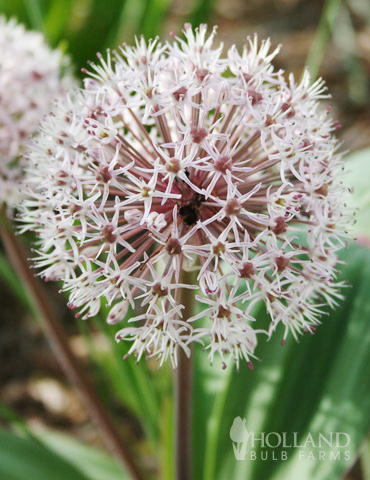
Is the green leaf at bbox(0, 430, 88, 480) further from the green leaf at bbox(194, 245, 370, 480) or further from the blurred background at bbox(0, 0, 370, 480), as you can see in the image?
the green leaf at bbox(194, 245, 370, 480)

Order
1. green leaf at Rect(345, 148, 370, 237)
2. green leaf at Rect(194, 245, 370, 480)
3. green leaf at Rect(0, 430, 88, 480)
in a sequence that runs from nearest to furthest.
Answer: green leaf at Rect(194, 245, 370, 480) → green leaf at Rect(0, 430, 88, 480) → green leaf at Rect(345, 148, 370, 237)

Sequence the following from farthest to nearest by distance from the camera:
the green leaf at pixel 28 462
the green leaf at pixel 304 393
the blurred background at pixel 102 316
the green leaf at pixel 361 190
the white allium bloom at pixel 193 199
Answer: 1. the blurred background at pixel 102 316
2. the green leaf at pixel 361 190
3. the green leaf at pixel 28 462
4. the green leaf at pixel 304 393
5. the white allium bloom at pixel 193 199

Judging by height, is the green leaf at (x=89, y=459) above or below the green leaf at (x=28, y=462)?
below

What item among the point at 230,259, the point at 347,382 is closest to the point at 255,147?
the point at 230,259

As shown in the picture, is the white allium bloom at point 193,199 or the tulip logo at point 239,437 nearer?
the white allium bloom at point 193,199

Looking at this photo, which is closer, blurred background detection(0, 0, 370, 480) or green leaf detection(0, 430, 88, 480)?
green leaf detection(0, 430, 88, 480)

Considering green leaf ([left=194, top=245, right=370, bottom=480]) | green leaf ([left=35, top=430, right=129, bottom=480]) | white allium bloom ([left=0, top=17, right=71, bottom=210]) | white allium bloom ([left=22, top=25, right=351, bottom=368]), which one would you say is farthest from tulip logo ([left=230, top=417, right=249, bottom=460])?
white allium bloom ([left=0, top=17, right=71, bottom=210])

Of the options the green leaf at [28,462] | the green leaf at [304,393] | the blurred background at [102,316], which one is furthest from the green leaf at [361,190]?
the green leaf at [28,462]

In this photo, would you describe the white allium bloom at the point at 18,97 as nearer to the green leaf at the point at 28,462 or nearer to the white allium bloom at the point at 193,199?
the white allium bloom at the point at 193,199
